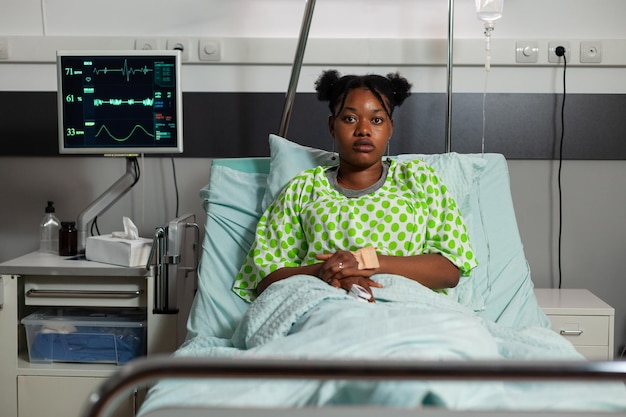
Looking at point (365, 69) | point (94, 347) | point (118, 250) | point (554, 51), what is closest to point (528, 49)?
point (554, 51)

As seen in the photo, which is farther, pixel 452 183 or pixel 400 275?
pixel 452 183

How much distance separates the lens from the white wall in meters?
3.04

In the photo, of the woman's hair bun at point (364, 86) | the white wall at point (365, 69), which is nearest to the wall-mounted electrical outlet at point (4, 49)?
the white wall at point (365, 69)

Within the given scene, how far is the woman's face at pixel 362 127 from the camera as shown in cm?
225

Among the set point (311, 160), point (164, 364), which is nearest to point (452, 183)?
point (311, 160)

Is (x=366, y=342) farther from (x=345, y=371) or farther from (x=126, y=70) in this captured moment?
(x=126, y=70)

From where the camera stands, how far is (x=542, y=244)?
314 cm

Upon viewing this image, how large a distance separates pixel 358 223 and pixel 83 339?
964 mm

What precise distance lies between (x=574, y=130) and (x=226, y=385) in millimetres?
2104

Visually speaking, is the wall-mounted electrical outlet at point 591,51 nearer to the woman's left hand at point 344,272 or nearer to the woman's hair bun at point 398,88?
the woman's hair bun at point 398,88

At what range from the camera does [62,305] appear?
252 centimetres

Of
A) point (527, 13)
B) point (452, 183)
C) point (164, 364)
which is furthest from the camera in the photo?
point (527, 13)

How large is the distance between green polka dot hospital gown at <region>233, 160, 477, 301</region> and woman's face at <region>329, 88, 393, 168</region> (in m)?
0.11

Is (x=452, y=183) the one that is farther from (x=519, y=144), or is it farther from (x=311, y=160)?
(x=519, y=144)
